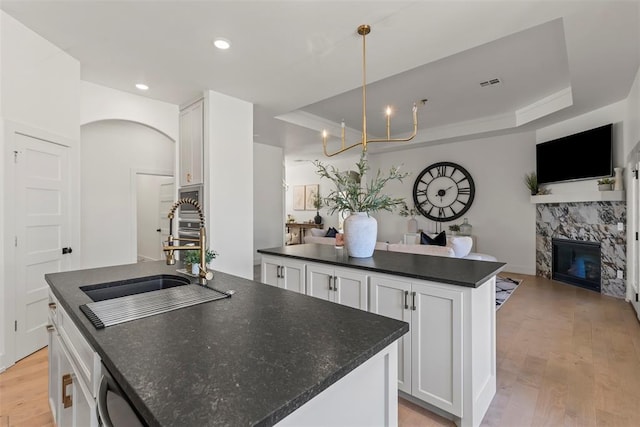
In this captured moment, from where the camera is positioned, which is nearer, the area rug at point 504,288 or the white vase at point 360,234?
the white vase at point 360,234

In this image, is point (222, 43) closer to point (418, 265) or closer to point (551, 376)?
point (418, 265)

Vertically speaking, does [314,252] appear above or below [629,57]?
below

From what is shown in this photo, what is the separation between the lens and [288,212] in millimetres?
10258

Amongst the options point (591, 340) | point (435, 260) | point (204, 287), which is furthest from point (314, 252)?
point (591, 340)

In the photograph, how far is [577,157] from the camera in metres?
4.73

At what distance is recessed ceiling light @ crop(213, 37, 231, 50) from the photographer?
2.65m

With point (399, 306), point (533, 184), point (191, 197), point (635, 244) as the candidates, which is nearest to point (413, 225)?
point (533, 184)

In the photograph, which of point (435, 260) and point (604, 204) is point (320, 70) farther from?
point (604, 204)

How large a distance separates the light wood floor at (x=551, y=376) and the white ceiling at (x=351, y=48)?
2.66m

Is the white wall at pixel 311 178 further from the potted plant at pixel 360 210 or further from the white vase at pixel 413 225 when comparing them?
the potted plant at pixel 360 210

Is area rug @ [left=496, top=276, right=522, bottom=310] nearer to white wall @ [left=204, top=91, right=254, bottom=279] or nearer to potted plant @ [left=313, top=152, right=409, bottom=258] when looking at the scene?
potted plant @ [left=313, top=152, right=409, bottom=258]

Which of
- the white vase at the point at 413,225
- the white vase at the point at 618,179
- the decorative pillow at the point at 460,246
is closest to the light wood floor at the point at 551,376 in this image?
the decorative pillow at the point at 460,246

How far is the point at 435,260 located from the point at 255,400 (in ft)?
6.57

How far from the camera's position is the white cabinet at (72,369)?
1.04 m
